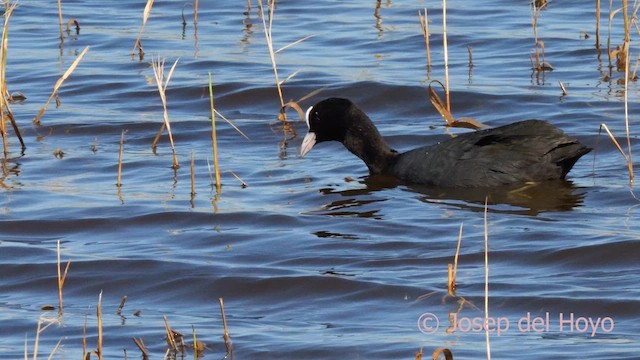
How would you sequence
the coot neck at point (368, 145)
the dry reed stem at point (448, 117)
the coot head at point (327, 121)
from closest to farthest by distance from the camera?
1. the coot neck at point (368, 145)
2. the coot head at point (327, 121)
3. the dry reed stem at point (448, 117)

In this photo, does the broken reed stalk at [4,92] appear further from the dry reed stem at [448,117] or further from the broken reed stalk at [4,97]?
the dry reed stem at [448,117]

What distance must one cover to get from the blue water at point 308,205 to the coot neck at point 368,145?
0.19 m

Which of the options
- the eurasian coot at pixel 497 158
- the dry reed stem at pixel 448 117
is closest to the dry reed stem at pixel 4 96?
the eurasian coot at pixel 497 158

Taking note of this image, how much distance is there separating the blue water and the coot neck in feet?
0.62

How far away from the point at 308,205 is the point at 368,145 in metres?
1.19

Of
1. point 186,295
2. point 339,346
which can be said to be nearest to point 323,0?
point 186,295

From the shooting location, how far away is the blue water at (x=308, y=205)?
→ 623 cm

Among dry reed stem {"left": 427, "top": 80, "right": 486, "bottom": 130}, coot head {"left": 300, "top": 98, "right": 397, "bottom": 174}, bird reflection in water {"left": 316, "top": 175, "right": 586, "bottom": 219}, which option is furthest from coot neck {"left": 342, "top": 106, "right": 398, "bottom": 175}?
dry reed stem {"left": 427, "top": 80, "right": 486, "bottom": 130}

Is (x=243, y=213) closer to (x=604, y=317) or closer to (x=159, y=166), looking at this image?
(x=159, y=166)

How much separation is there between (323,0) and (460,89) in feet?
14.6

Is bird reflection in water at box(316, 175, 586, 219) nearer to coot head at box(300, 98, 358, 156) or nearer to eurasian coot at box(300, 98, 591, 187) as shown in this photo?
eurasian coot at box(300, 98, 591, 187)

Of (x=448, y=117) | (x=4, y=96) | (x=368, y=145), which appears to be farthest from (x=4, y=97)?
(x=448, y=117)

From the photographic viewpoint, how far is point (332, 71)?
1273 centimetres

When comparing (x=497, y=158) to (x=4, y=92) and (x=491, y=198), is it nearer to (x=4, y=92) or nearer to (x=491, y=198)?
(x=491, y=198)
